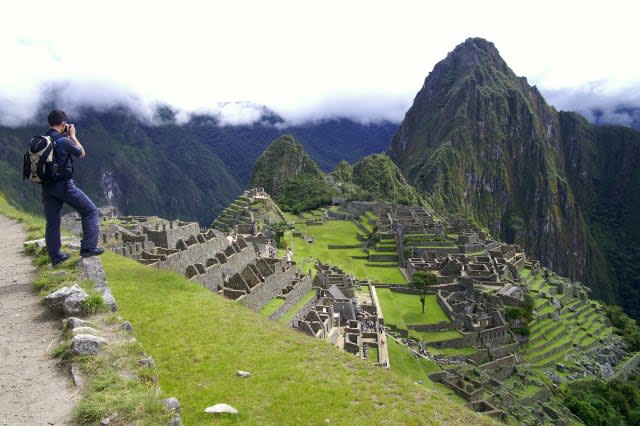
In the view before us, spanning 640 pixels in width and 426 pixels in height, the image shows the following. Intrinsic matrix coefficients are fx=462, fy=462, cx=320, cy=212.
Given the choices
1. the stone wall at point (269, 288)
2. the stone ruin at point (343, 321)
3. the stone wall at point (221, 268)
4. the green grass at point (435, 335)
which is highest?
the stone wall at point (221, 268)

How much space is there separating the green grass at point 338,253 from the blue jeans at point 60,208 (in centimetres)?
2774

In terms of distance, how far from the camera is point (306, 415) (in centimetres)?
696

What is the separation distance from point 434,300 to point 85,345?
121ft

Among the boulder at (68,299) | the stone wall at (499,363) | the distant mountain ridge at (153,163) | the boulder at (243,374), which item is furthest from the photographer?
the distant mountain ridge at (153,163)

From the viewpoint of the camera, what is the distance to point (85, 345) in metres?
6.38

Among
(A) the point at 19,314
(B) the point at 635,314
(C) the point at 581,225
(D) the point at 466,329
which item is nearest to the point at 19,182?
(D) the point at 466,329

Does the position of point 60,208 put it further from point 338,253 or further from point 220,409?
point 338,253

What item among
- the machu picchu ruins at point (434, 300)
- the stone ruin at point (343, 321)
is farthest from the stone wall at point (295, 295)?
the stone ruin at point (343, 321)

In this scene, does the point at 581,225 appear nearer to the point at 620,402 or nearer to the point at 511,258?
the point at 511,258

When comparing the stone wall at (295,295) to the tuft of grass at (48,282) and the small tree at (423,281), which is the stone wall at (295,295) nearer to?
the tuft of grass at (48,282)

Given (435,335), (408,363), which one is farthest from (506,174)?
(408,363)

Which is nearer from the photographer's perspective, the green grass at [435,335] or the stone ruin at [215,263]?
the stone ruin at [215,263]

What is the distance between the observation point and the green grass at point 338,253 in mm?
45875

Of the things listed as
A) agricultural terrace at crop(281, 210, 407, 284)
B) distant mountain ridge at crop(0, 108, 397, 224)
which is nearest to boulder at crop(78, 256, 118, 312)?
agricultural terrace at crop(281, 210, 407, 284)
